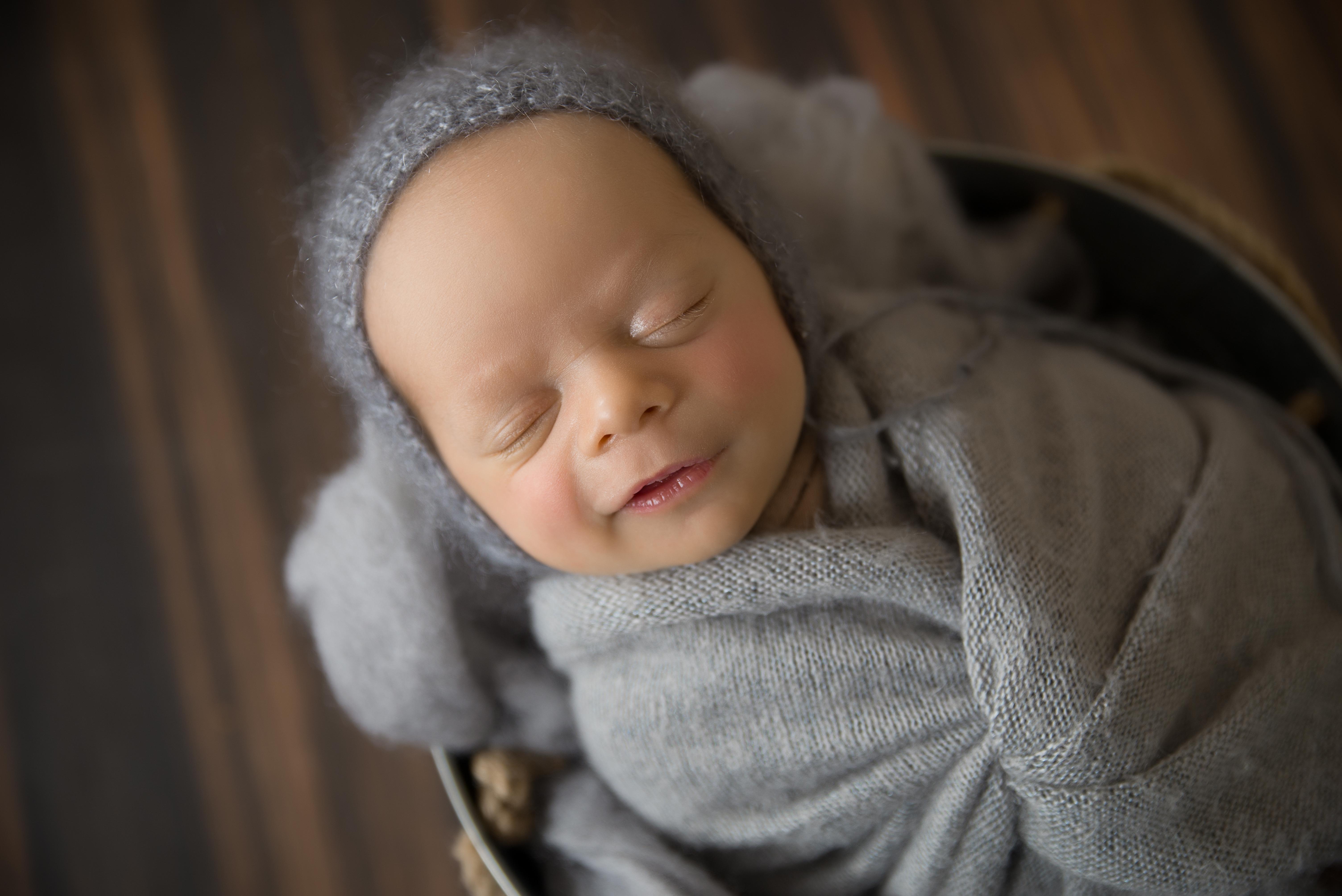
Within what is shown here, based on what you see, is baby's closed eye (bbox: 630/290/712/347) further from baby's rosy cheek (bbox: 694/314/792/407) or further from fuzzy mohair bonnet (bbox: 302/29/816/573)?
fuzzy mohair bonnet (bbox: 302/29/816/573)

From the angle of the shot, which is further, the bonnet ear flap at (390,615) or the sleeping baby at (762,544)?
the bonnet ear flap at (390,615)

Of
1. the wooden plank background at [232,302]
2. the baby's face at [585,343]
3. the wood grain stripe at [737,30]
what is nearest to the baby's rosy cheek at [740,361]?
the baby's face at [585,343]

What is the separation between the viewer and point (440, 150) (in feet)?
2.45

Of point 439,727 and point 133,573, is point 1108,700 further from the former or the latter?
point 133,573

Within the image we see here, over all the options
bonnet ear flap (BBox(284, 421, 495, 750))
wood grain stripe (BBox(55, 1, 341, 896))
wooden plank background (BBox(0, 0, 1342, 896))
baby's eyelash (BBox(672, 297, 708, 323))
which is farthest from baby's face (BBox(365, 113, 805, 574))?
wood grain stripe (BBox(55, 1, 341, 896))

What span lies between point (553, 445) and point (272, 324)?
1006 millimetres

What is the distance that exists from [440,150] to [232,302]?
38.6 inches

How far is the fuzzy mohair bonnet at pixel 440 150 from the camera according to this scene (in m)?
0.75

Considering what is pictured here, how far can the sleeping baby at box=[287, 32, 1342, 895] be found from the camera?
2.39 feet

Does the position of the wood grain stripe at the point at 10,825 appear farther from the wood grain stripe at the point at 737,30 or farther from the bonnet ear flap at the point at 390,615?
the wood grain stripe at the point at 737,30

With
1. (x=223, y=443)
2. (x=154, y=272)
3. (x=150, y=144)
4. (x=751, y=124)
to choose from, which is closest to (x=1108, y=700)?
(x=751, y=124)

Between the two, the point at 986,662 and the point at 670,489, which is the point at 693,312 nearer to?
the point at 670,489

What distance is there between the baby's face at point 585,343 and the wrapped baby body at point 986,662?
0.29ft

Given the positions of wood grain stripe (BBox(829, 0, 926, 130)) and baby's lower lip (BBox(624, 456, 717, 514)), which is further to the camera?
wood grain stripe (BBox(829, 0, 926, 130))
